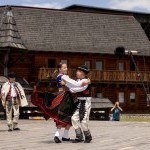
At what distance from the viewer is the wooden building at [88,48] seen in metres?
48.4

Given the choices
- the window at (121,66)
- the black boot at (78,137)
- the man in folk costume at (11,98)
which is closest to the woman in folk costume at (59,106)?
the black boot at (78,137)

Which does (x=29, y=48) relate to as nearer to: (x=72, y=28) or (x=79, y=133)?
(x=72, y=28)

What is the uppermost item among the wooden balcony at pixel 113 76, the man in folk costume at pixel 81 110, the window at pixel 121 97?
the wooden balcony at pixel 113 76

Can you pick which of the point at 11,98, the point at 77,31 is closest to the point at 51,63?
the point at 77,31

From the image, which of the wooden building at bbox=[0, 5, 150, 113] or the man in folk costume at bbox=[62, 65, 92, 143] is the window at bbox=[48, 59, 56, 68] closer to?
the wooden building at bbox=[0, 5, 150, 113]

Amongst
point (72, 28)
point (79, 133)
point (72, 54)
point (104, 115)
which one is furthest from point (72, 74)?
point (79, 133)

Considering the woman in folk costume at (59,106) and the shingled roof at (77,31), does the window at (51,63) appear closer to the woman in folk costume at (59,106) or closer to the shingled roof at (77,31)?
the shingled roof at (77,31)

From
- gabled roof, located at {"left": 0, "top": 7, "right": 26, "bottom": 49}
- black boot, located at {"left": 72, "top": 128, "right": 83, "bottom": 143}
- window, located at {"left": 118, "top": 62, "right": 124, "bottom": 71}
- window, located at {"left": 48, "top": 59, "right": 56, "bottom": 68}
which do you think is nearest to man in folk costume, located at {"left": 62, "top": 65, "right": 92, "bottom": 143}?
black boot, located at {"left": 72, "top": 128, "right": 83, "bottom": 143}

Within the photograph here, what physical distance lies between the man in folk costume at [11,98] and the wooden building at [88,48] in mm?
29836

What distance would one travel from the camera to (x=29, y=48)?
4691 centimetres

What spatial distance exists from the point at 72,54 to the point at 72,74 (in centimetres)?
339

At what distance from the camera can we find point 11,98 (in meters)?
14.9

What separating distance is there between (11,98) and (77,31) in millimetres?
37197

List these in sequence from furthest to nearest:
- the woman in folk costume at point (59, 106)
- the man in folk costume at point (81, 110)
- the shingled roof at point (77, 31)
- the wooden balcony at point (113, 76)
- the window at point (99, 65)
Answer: the window at point (99, 65) → the shingled roof at point (77, 31) → the wooden balcony at point (113, 76) → the woman in folk costume at point (59, 106) → the man in folk costume at point (81, 110)
